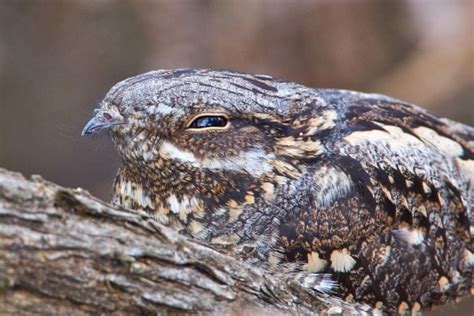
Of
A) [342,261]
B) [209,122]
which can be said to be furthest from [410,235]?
[209,122]

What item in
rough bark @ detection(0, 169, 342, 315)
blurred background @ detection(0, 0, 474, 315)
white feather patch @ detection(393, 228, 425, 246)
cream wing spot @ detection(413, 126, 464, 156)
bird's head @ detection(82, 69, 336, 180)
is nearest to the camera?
rough bark @ detection(0, 169, 342, 315)

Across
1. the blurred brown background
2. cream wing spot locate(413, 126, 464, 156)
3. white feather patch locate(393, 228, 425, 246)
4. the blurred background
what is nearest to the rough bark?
white feather patch locate(393, 228, 425, 246)

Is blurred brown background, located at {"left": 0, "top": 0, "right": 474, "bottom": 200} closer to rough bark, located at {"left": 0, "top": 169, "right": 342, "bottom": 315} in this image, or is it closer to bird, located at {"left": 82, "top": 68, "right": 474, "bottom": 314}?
bird, located at {"left": 82, "top": 68, "right": 474, "bottom": 314}

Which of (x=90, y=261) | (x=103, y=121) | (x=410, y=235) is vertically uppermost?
(x=103, y=121)

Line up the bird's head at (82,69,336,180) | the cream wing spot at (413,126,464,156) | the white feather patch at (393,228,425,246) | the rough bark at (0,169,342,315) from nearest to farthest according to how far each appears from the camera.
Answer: the rough bark at (0,169,342,315)
the bird's head at (82,69,336,180)
the white feather patch at (393,228,425,246)
the cream wing spot at (413,126,464,156)

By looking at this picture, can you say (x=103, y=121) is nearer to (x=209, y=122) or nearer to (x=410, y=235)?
(x=209, y=122)
